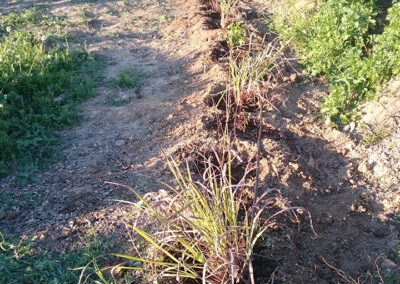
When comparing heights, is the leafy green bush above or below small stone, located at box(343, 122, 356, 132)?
above

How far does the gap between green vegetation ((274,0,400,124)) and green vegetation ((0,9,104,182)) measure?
8.50ft

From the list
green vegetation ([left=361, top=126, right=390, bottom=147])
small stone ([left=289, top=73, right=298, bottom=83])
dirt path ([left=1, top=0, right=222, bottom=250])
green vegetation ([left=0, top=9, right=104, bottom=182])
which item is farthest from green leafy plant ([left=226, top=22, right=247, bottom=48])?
green vegetation ([left=361, top=126, right=390, bottom=147])

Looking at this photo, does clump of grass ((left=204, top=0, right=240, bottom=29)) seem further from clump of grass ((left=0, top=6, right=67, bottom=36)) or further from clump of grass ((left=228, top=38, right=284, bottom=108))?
clump of grass ((left=0, top=6, right=67, bottom=36))

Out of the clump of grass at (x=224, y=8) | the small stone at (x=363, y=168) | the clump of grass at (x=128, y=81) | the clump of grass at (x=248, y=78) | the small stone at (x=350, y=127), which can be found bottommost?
the small stone at (x=363, y=168)

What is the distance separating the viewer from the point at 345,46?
16.6 ft

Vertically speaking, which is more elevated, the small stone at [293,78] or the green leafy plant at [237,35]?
the green leafy plant at [237,35]

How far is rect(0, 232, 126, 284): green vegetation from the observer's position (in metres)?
3.01

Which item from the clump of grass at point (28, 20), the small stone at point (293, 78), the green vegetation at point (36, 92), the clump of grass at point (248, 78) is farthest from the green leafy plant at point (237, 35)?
the clump of grass at point (28, 20)

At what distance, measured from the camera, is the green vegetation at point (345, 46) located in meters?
4.48

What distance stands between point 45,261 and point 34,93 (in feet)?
7.56

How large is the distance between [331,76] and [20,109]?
337cm

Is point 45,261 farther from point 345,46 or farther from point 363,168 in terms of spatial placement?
point 345,46

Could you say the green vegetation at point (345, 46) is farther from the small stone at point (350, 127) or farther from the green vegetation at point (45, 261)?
the green vegetation at point (45, 261)

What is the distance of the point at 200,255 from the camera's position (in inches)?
107
